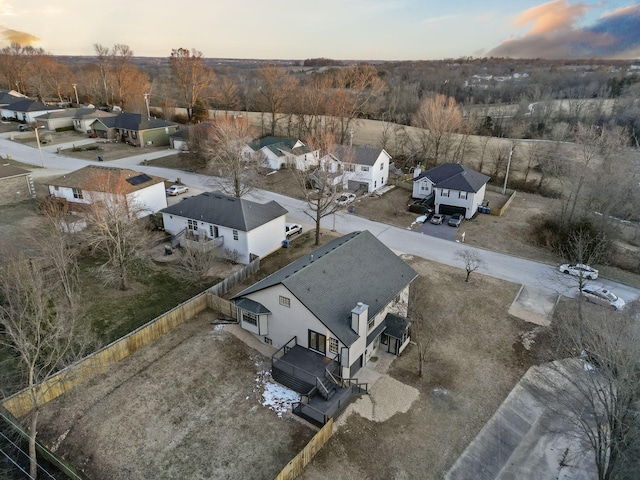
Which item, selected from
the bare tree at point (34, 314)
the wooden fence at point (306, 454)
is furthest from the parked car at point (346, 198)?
the wooden fence at point (306, 454)

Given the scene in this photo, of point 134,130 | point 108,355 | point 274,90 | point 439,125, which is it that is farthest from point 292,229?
point 274,90

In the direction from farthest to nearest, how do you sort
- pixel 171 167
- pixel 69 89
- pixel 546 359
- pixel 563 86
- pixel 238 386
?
pixel 563 86 < pixel 69 89 < pixel 171 167 < pixel 546 359 < pixel 238 386

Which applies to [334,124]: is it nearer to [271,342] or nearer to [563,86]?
[271,342]

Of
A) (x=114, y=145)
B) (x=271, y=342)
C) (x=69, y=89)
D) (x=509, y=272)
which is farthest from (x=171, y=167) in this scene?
(x=69, y=89)

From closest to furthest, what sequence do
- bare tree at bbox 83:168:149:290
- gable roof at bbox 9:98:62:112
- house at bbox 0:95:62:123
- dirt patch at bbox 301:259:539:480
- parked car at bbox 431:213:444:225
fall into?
dirt patch at bbox 301:259:539:480, bare tree at bbox 83:168:149:290, parked car at bbox 431:213:444:225, house at bbox 0:95:62:123, gable roof at bbox 9:98:62:112

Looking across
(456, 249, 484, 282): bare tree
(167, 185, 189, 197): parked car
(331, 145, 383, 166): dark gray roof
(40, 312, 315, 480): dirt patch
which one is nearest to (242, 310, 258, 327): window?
(40, 312, 315, 480): dirt patch

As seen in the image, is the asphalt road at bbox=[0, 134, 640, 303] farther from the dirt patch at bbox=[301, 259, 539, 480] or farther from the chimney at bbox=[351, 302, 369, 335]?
the chimney at bbox=[351, 302, 369, 335]

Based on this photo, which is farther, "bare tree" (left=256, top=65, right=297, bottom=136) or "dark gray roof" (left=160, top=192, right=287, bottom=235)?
"bare tree" (left=256, top=65, right=297, bottom=136)

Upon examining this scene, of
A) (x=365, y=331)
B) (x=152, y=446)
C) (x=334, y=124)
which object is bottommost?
(x=152, y=446)
